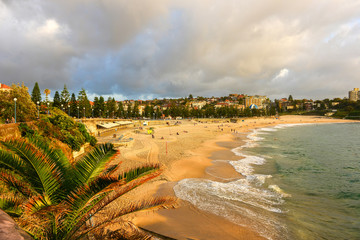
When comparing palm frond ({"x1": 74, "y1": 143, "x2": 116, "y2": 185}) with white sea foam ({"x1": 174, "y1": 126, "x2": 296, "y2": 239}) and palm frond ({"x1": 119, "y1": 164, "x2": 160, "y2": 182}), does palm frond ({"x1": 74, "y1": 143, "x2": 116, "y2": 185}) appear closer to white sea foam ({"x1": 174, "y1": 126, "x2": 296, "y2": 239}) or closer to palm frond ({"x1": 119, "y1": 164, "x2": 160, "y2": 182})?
palm frond ({"x1": 119, "y1": 164, "x2": 160, "y2": 182})

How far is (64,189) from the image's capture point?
4.20 metres

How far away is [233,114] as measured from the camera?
133750 mm

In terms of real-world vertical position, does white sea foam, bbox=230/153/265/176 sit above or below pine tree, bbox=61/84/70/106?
below

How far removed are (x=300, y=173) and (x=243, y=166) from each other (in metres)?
5.16

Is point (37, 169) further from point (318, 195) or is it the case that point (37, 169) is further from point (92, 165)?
point (318, 195)

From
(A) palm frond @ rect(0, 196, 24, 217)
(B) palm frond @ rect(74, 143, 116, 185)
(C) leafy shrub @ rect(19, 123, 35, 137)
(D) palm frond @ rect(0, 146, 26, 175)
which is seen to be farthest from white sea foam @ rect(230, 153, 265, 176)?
(C) leafy shrub @ rect(19, 123, 35, 137)

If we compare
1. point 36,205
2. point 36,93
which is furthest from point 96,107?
point 36,205

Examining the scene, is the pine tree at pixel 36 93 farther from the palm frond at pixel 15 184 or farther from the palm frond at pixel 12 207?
the palm frond at pixel 12 207

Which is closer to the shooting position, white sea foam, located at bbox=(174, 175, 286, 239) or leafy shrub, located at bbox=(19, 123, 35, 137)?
white sea foam, located at bbox=(174, 175, 286, 239)

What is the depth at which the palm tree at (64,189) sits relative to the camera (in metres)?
3.58

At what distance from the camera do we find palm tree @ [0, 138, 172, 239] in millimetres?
3580

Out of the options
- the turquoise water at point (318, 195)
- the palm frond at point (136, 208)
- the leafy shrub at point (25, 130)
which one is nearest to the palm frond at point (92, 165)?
the palm frond at point (136, 208)

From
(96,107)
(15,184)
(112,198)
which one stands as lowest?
(112,198)

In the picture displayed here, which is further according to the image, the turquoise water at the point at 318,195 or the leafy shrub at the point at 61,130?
the leafy shrub at the point at 61,130
